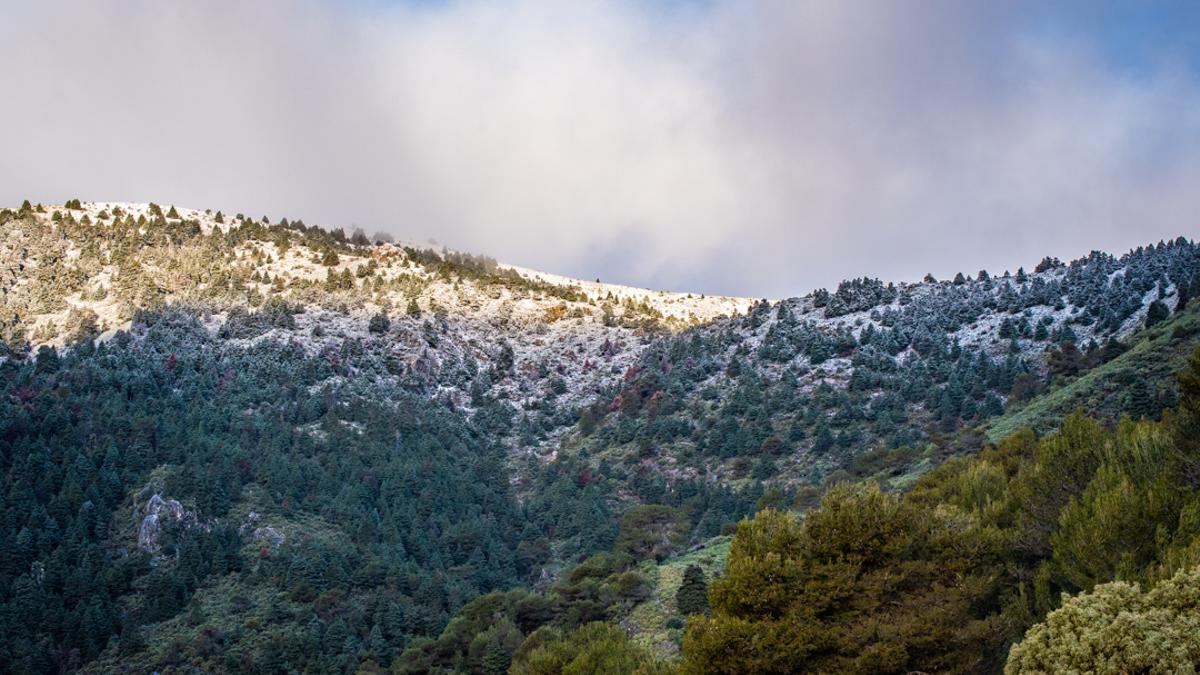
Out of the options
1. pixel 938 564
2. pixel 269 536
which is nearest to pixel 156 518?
pixel 269 536

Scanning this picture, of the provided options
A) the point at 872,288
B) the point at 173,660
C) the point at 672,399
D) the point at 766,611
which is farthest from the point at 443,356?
the point at 766,611

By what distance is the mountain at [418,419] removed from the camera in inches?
2274

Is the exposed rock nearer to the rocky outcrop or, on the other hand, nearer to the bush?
the rocky outcrop

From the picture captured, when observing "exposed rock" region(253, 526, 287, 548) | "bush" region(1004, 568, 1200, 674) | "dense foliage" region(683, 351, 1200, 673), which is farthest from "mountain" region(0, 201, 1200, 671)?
A: "bush" region(1004, 568, 1200, 674)

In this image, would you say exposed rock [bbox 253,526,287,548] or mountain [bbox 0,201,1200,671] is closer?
mountain [bbox 0,201,1200,671]

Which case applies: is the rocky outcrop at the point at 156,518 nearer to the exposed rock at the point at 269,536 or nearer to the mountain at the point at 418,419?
the mountain at the point at 418,419

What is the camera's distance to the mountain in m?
57.8

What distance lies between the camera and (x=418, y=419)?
97750 mm

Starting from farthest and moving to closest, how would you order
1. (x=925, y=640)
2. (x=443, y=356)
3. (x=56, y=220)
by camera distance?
1. (x=56, y=220)
2. (x=443, y=356)
3. (x=925, y=640)

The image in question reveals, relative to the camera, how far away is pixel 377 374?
105 meters

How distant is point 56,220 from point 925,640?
129m

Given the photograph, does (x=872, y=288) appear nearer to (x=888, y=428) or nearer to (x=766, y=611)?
(x=888, y=428)

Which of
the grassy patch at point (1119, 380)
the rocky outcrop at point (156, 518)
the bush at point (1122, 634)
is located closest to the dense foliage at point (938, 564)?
the bush at point (1122, 634)

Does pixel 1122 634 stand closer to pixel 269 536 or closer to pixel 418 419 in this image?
pixel 269 536
